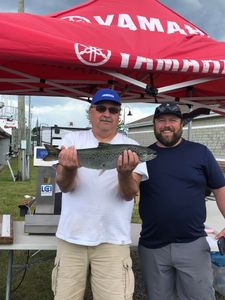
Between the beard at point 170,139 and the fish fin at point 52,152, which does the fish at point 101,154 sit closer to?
the fish fin at point 52,152

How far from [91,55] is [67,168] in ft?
3.32

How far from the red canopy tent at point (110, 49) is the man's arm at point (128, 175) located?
3.18 ft

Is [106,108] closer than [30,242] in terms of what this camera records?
Yes

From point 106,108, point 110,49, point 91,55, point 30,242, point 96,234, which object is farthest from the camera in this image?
point 30,242

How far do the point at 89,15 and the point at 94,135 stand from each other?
178 centimetres

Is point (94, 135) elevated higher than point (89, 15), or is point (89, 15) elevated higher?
point (89, 15)

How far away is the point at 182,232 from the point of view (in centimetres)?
319

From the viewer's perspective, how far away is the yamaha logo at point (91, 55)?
3156 mm

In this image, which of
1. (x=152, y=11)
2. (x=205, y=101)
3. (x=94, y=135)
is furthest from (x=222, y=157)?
(x=94, y=135)

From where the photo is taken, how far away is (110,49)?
3.31m

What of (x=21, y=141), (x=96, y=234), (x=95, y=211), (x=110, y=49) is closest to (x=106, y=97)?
(x=110, y=49)

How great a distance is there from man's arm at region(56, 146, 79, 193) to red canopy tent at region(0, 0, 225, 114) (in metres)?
0.89

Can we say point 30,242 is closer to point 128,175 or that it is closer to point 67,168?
point 67,168

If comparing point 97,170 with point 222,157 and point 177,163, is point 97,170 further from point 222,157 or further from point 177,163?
point 222,157
